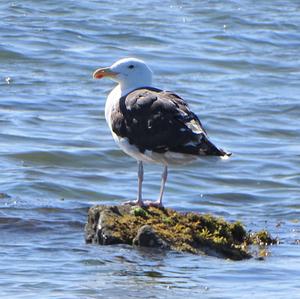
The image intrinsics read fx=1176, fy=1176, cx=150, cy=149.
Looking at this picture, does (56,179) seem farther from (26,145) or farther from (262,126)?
(262,126)

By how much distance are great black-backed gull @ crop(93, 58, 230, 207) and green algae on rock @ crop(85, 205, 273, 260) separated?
0.32 m

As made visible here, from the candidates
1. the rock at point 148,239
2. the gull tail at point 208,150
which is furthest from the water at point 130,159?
the gull tail at point 208,150

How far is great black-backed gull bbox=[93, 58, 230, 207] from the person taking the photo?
9219 mm

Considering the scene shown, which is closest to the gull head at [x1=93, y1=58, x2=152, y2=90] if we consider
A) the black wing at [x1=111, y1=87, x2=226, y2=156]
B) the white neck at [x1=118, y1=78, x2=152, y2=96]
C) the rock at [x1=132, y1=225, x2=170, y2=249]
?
the white neck at [x1=118, y1=78, x2=152, y2=96]

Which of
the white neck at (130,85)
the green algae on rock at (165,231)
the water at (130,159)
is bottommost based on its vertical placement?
the water at (130,159)

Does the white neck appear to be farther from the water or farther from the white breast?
the water

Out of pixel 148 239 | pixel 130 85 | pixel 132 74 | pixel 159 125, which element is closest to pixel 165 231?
pixel 148 239

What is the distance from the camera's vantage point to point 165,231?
9.31m

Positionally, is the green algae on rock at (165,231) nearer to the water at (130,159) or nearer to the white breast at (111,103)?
the water at (130,159)

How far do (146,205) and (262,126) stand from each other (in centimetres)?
719

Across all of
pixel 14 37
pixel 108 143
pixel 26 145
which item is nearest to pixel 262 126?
pixel 108 143

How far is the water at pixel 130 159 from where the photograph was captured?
8680 millimetres

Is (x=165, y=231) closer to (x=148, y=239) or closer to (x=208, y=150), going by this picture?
(x=148, y=239)

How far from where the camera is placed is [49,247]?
960 cm
